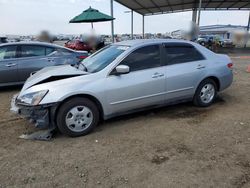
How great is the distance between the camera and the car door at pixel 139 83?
13.7ft

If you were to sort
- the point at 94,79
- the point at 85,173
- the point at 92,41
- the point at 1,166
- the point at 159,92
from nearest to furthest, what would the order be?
the point at 85,173, the point at 1,166, the point at 94,79, the point at 159,92, the point at 92,41

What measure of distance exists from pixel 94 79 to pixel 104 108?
528 millimetres

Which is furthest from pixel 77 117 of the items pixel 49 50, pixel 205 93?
pixel 49 50

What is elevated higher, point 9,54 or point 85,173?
point 9,54

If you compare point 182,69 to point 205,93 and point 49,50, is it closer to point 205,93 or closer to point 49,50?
point 205,93

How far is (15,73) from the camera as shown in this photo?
22.6 ft

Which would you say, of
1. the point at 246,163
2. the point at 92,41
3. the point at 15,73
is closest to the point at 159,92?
the point at 246,163

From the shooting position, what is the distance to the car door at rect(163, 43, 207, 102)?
188 inches

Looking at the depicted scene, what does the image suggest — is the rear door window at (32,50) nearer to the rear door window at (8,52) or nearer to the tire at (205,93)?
the rear door window at (8,52)

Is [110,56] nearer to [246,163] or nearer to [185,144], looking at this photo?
[185,144]

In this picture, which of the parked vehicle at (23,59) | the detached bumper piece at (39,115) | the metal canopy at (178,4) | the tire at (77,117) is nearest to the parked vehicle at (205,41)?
the metal canopy at (178,4)

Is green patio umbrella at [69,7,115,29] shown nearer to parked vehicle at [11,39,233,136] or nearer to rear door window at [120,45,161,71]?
parked vehicle at [11,39,233,136]

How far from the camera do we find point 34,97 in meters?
3.81

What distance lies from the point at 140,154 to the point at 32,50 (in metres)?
5.24
